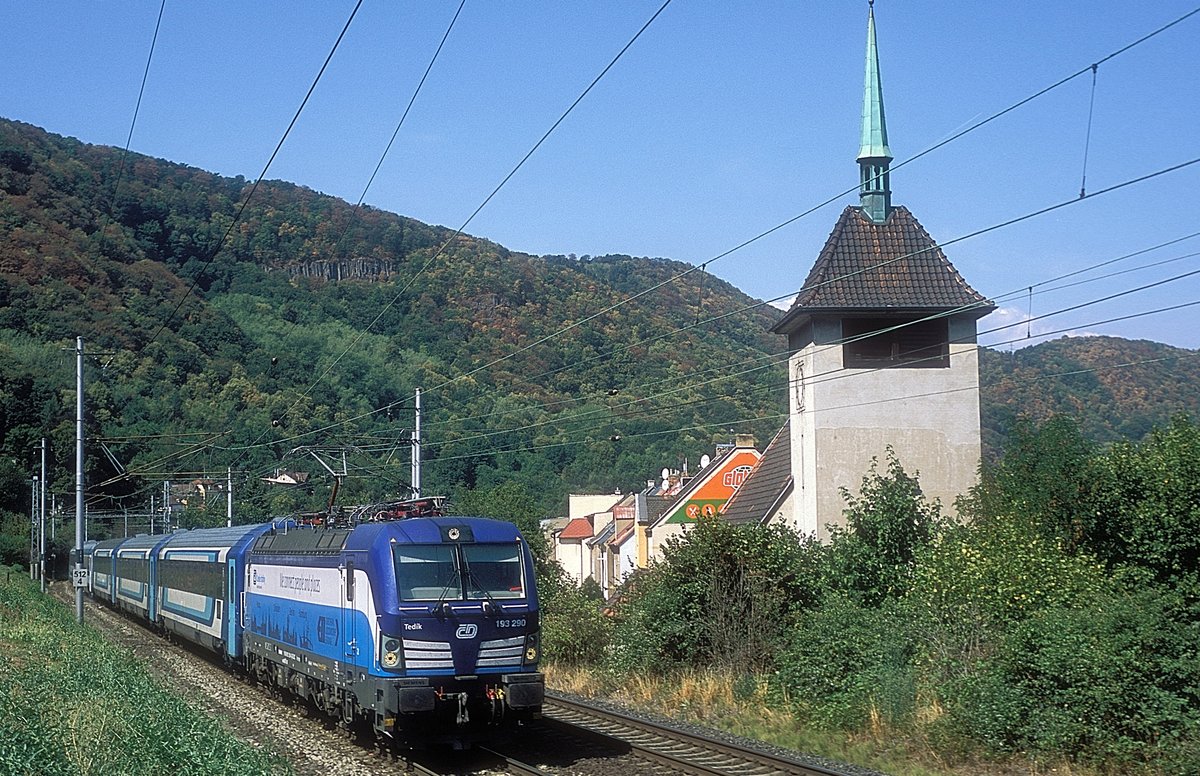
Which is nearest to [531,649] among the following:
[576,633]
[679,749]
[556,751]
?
[556,751]

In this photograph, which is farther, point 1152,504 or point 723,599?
point 723,599

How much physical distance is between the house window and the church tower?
0.03 m

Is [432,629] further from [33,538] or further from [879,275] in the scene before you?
[33,538]

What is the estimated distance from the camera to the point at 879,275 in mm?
30594

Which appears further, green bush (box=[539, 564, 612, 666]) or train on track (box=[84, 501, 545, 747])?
green bush (box=[539, 564, 612, 666])

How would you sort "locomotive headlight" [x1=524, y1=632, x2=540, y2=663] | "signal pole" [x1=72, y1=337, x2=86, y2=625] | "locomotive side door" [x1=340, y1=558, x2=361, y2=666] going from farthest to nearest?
"signal pole" [x1=72, y1=337, x2=86, y2=625]
"locomotive side door" [x1=340, y1=558, x2=361, y2=666]
"locomotive headlight" [x1=524, y1=632, x2=540, y2=663]

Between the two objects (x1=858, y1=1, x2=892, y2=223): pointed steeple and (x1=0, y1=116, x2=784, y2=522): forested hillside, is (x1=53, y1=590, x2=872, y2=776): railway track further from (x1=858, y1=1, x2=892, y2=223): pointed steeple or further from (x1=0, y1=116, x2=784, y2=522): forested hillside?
(x1=0, y1=116, x2=784, y2=522): forested hillside

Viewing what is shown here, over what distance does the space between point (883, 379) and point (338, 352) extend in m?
40.8

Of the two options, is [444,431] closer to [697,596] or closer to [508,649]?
[697,596]

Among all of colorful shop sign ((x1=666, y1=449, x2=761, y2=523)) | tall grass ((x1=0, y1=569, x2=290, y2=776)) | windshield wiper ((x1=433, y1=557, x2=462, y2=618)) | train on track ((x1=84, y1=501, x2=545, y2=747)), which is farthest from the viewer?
colorful shop sign ((x1=666, y1=449, x2=761, y2=523))

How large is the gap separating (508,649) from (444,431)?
41162mm

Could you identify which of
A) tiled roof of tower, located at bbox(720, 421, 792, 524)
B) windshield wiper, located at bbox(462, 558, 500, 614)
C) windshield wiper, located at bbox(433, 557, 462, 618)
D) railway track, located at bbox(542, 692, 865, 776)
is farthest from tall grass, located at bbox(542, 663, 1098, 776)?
tiled roof of tower, located at bbox(720, 421, 792, 524)

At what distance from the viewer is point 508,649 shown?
1523 cm

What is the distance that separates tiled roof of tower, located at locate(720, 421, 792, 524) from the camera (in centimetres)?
3338
